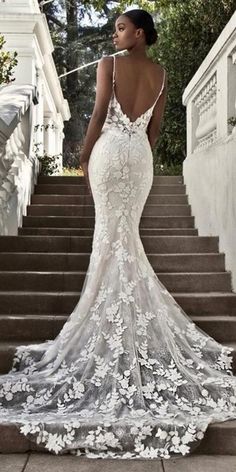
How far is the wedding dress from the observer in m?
3.06

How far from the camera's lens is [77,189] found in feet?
25.8

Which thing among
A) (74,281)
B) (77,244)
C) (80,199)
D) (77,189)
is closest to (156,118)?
(74,281)

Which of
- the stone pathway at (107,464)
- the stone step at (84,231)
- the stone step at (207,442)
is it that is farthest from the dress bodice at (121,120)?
the stone step at (84,231)

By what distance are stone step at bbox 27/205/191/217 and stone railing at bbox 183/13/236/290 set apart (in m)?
0.19

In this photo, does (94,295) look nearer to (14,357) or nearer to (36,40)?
(14,357)

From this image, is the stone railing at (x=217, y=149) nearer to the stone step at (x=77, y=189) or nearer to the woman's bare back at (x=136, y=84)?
the stone step at (x=77, y=189)

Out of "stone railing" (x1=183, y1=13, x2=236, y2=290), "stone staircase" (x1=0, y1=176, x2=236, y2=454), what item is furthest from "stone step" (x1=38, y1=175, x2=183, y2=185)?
"stone railing" (x1=183, y1=13, x2=236, y2=290)

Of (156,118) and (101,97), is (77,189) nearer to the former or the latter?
(156,118)

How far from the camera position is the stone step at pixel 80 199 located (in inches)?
291

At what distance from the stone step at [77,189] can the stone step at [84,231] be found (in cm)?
141

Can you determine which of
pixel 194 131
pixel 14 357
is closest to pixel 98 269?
pixel 14 357

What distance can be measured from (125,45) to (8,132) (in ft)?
7.65

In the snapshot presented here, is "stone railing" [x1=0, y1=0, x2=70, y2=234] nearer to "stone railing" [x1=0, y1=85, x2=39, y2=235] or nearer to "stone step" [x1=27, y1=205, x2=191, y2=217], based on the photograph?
"stone railing" [x1=0, y1=85, x2=39, y2=235]

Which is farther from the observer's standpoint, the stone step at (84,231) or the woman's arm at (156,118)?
the stone step at (84,231)
